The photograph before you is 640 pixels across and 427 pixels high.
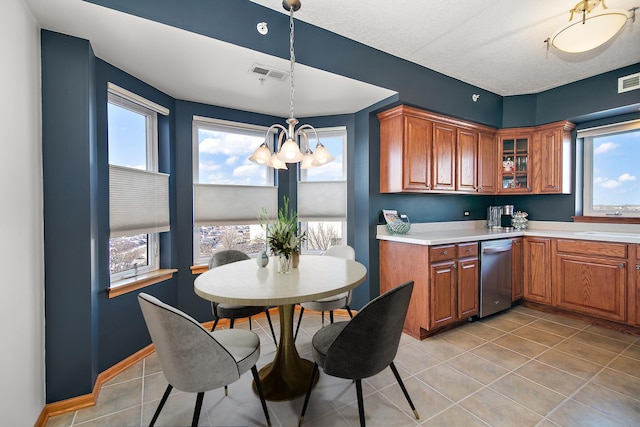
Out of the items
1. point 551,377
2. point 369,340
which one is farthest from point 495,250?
point 369,340

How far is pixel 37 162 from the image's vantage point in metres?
1.72

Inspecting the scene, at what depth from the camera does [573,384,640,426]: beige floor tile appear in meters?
1.72

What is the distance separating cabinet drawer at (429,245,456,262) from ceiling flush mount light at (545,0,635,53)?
1.77 meters

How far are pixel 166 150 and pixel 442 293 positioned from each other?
3072mm

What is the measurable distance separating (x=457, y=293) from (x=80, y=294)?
3155mm

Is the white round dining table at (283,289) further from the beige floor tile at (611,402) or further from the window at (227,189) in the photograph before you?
the beige floor tile at (611,402)

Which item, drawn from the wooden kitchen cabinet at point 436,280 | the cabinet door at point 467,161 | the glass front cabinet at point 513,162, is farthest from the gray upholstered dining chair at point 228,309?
the glass front cabinet at point 513,162

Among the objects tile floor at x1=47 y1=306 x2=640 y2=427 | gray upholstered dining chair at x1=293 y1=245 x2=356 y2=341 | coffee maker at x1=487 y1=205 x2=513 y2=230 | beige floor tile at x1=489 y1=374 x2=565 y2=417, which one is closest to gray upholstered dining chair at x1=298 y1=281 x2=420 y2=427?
tile floor at x1=47 y1=306 x2=640 y2=427

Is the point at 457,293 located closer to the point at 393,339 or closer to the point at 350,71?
the point at 393,339

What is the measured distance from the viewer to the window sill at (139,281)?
7.37 feet

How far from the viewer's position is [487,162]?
12.4ft

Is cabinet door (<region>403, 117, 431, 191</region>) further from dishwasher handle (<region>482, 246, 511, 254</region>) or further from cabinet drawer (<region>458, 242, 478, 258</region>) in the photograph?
dishwasher handle (<region>482, 246, 511, 254</region>)

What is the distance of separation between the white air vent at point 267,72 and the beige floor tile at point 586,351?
3402mm

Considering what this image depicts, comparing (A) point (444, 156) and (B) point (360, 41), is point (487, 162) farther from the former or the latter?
(B) point (360, 41)
